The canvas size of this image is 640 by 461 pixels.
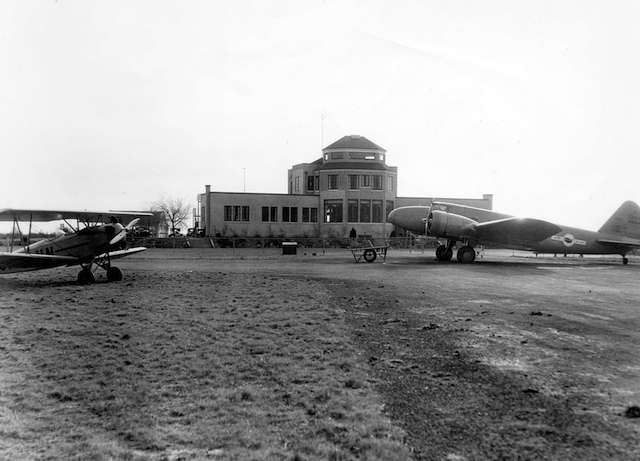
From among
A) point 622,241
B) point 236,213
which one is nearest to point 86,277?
point 622,241

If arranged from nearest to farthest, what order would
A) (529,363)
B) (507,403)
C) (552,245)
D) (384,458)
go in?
1. (384,458)
2. (507,403)
3. (529,363)
4. (552,245)

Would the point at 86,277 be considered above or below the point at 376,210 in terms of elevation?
below

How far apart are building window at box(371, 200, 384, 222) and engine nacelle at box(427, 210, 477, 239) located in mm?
30758

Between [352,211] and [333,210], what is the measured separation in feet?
7.97

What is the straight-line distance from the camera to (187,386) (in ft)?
20.0

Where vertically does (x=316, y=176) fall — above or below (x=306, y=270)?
above

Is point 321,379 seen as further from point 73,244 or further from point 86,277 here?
point 73,244

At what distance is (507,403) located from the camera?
5.31 meters

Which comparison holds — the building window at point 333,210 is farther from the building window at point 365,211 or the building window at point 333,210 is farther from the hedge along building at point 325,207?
the building window at point 365,211

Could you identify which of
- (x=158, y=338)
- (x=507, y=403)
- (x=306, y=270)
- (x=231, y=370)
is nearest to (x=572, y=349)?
(x=507, y=403)

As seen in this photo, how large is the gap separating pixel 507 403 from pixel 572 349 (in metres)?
2.70

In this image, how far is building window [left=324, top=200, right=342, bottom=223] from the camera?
59.0 metres

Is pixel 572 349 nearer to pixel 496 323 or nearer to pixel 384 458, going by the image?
pixel 496 323

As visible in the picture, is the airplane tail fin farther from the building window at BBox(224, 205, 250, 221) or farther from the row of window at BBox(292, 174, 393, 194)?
the building window at BBox(224, 205, 250, 221)
